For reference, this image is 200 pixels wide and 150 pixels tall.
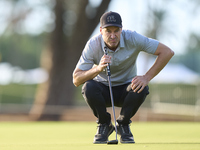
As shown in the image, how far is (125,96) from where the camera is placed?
5.05 metres

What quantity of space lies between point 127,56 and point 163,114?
9533 mm

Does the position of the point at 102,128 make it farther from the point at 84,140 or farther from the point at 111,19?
the point at 111,19

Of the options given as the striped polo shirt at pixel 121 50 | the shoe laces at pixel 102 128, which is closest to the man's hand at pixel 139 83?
the striped polo shirt at pixel 121 50

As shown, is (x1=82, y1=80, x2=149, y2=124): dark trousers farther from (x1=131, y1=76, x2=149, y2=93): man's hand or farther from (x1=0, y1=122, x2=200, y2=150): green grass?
(x1=0, y1=122, x2=200, y2=150): green grass

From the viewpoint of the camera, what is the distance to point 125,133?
16.0 ft

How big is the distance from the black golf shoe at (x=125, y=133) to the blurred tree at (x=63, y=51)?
31.1 ft

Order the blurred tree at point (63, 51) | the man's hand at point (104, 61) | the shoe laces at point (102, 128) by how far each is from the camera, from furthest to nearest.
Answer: the blurred tree at point (63, 51), the shoe laces at point (102, 128), the man's hand at point (104, 61)

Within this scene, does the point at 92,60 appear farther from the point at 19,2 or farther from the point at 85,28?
the point at 19,2

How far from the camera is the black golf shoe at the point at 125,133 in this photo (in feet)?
15.8

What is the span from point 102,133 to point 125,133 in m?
0.25

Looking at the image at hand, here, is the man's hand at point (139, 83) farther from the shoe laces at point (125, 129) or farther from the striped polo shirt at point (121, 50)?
the shoe laces at point (125, 129)

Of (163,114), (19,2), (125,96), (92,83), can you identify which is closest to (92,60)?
(92,83)

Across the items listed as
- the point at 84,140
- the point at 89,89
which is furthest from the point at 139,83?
the point at 84,140

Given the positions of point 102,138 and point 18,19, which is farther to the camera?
point 18,19
